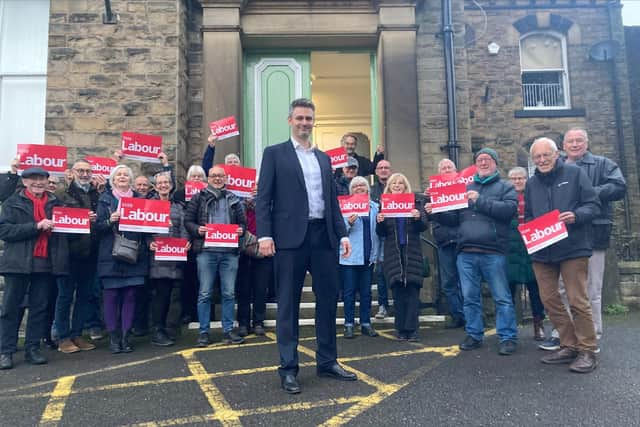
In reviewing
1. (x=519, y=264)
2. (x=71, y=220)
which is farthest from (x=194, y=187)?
(x=519, y=264)

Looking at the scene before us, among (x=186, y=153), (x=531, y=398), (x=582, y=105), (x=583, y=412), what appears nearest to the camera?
(x=583, y=412)

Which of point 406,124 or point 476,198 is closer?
point 476,198

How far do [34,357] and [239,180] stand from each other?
2.95 metres

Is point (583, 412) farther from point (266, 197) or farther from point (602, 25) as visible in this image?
point (602, 25)

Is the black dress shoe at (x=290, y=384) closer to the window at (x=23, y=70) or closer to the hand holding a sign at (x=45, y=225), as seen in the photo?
the hand holding a sign at (x=45, y=225)

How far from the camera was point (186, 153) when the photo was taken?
26.5 feet

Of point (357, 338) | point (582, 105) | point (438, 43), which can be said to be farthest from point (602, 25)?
point (357, 338)

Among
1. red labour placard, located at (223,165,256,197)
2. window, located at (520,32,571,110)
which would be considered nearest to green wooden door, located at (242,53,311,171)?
red labour placard, located at (223,165,256,197)

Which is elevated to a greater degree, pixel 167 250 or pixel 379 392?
pixel 167 250

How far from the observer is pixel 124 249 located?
16.6 feet

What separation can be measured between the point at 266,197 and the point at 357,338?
2.52m

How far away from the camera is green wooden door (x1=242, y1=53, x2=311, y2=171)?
28.5 feet

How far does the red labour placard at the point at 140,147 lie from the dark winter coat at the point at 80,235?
2.86ft

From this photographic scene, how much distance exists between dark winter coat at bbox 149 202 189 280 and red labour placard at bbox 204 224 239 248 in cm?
47
